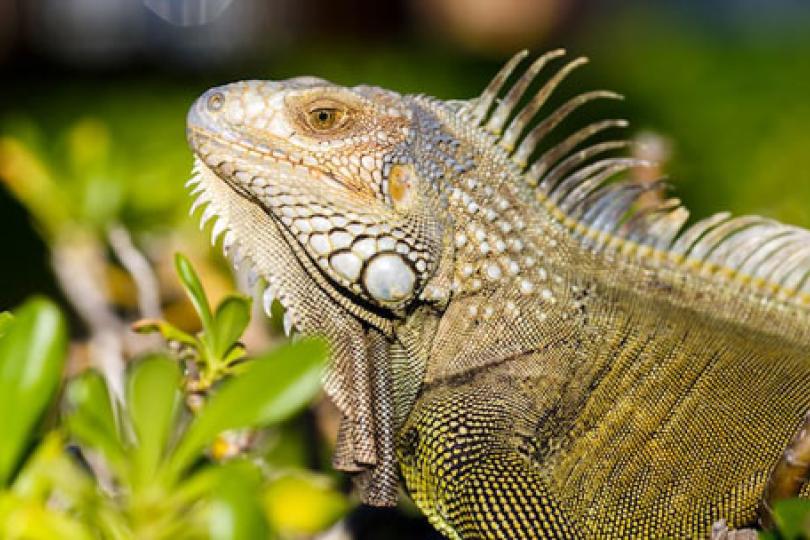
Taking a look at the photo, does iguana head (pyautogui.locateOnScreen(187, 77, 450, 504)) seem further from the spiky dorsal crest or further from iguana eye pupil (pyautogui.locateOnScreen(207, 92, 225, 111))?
the spiky dorsal crest

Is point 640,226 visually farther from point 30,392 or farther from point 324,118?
point 30,392

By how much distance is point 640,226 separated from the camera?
241cm

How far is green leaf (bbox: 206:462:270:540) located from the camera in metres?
1.21

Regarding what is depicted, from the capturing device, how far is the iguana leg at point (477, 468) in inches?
77.5

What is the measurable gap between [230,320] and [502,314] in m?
0.56

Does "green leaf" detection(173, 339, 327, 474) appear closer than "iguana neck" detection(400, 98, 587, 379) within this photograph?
Yes

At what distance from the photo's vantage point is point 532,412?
2.14 m

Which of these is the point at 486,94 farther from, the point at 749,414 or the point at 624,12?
the point at 624,12

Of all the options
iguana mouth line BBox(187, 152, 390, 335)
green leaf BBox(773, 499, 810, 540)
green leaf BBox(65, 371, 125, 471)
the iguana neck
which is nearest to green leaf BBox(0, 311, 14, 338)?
green leaf BBox(65, 371, 125, 471)

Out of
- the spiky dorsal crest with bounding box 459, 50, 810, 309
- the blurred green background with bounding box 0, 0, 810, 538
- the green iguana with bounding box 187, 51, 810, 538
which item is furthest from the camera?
the blurred green background with bounding box 0, 0, 810, 538

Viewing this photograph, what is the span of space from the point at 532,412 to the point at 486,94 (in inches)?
29.6

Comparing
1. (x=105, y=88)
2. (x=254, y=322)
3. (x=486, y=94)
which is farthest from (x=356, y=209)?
(x=105, y=88)

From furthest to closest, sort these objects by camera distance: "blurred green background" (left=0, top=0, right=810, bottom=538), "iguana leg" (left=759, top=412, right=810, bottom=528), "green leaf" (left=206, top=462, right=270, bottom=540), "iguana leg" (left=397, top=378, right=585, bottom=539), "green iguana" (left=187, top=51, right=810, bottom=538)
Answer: "blurred green background" (left=0, top=0, right=810, bottom=538) → "green iguana" (left=187, top=51, right=810, bottom=538) → "iguana leg" (left=397, top=378, right=585, bottom=539) → "iguana leg" (left=759, top=412, right=810, bottom=528) → "green leaf" (left=206, top=462, right=270, bottom=540)

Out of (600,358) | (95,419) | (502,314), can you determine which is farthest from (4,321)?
(600,358)
